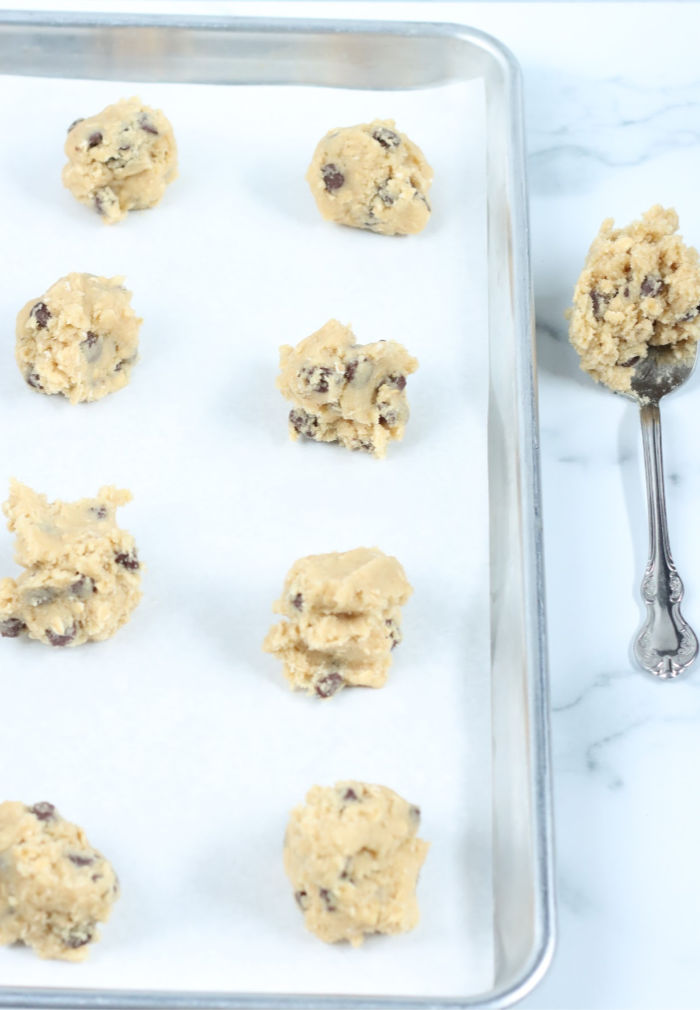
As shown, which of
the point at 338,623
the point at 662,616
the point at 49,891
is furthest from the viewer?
the point at 662,616

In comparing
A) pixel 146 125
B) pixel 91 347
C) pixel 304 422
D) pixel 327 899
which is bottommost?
pixel 327 899

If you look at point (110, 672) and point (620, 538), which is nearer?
point (110, 672)

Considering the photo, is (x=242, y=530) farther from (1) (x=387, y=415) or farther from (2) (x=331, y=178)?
(2) (x=331, y=178)

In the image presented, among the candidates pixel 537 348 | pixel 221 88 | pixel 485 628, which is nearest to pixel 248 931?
pixel 485 628

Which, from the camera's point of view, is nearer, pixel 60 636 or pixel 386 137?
pixel 60 636

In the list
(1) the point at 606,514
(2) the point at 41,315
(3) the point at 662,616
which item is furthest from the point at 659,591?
(2) the point at 41,315

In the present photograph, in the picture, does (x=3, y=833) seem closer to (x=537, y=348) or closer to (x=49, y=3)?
(x=537, y=348)

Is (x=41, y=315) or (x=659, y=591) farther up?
(x=41, y=315)

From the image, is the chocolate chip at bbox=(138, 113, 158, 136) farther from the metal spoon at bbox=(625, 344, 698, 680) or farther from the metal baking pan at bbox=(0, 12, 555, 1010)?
the metal spoon at bbox=(625, 344, 698, 680)
